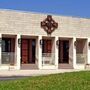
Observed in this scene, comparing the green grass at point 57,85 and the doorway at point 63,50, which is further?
the doorway at point 63,50

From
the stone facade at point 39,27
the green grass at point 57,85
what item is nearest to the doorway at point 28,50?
the stone facade at point 39,27

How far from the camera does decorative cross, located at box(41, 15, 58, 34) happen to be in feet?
143

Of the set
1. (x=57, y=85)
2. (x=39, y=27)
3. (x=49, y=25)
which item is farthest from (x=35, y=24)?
(x=57, y=85)

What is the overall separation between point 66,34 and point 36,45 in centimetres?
387

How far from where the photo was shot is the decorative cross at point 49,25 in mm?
43438

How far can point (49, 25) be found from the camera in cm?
4388

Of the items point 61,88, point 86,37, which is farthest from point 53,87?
point 86,37

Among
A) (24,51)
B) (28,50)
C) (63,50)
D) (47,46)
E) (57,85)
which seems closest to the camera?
(57,85)

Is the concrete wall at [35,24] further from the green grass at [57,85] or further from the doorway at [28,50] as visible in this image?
the green grass at [57,85]

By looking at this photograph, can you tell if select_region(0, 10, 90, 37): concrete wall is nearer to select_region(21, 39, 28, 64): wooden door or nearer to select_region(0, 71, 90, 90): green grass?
select_region(21, 39, 28, 64): wooden door

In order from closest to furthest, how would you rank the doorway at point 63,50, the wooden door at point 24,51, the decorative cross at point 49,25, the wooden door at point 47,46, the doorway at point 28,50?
1. the decorative cross at point 49,25
2. the wooden door at point 24,51
3. the doorway at point 28,50
4. the wooden door at point 47,46
5. the doorway at point 63,50

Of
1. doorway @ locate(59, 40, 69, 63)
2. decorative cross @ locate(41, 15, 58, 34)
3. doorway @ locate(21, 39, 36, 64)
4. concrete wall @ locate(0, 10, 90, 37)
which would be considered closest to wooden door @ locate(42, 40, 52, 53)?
doorway @ locate(21, 39, 36, 64)

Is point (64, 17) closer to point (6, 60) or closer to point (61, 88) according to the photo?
point (6, 60)

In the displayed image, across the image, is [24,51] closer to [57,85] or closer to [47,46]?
[47,46]
